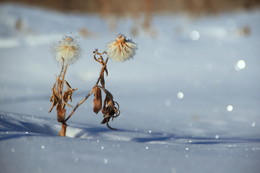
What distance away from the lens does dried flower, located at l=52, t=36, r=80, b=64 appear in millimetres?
2051

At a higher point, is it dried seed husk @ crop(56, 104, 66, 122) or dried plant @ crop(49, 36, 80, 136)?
dried plant @ crop(49, 36, 80, 136)

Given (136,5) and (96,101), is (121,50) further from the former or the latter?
(136,5)

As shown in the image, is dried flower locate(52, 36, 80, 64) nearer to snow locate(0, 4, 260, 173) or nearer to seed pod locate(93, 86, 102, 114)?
snow locate(0, 4, 260, 173)

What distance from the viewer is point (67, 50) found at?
6.72 feet

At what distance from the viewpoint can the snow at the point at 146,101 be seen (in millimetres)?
1680

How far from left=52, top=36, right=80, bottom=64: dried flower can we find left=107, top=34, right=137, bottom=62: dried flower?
0.61 feet

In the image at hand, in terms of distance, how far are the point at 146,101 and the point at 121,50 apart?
2.31 metres

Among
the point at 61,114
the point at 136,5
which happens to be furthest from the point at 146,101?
the point at 136,5

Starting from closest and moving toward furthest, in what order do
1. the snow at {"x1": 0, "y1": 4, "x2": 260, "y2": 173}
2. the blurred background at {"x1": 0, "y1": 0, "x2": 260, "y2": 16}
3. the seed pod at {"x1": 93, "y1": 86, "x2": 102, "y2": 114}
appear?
the snow at {"x1": 0, "y1": 4, "x2": 260, "y2": 173} → the seed pod at {"x1": 93, "y1": 86, "x2": 102, "y2": 114} → the blurred background at {"x1": 0, "y1": 0, "x2": 260, "y2": 16}

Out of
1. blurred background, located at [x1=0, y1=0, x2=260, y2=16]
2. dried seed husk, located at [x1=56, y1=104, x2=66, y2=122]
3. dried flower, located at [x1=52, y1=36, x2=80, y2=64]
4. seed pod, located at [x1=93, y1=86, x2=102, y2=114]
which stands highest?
blurred background, located at [x1=0, y1=0, x2=260, y2=16]

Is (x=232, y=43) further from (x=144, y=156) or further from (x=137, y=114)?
(x=144, y=156)

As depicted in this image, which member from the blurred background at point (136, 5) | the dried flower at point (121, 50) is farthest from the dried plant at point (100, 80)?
the blurred background at point (136, 5)

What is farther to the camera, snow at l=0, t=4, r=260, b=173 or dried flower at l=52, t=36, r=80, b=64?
dried flower at l=52, t=36, r=80, b=64

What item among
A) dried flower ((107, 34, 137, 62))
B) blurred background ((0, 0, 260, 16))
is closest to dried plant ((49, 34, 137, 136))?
dried flower ((107, 34, 137, 62))
